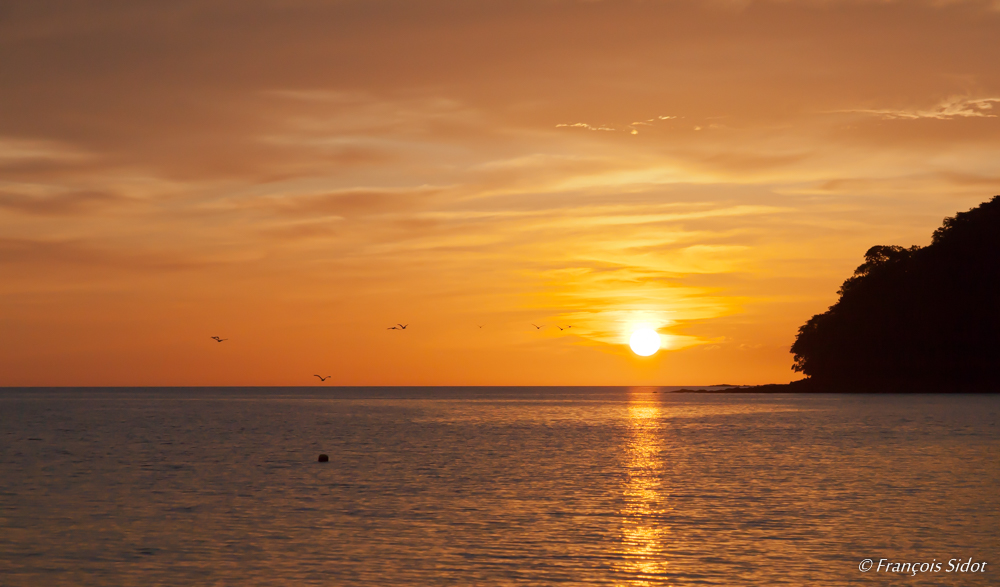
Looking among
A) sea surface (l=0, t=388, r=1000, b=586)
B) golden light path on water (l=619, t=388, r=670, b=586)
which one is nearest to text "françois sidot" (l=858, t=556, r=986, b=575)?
sea surface (l=0, t=388, r=1000, b=586)

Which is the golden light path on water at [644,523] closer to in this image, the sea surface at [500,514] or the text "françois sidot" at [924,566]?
the sea surface at [500,514]

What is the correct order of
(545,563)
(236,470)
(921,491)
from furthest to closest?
1. (236,470)
2. (921,491)
3. (545,563)

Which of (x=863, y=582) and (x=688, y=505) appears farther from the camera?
(x=688, y=505)

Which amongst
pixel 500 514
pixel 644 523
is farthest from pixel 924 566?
pixel 500 514

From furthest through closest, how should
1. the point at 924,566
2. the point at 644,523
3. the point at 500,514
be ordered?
1. the point at 500,514
2. the point at 644,523
3. the point at 924,566

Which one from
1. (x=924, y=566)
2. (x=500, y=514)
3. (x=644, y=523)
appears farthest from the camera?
(x=500, y=514)

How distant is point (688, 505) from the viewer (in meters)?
37.8

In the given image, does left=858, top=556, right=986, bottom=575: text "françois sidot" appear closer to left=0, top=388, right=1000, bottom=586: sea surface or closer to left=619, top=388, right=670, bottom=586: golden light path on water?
left=0, top=388, right=1000, bottom=586: sea surface

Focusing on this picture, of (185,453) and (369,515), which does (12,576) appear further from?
(185,453)

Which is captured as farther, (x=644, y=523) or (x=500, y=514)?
(x=500, y=514)

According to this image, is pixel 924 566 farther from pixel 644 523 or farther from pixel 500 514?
pixel 500 514

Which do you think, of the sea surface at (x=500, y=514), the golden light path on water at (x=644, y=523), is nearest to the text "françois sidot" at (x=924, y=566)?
the sea surface at (x=500, y=514)

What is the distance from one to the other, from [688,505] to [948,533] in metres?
10.4

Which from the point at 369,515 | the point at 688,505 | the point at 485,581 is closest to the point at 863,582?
the point at 485,581
